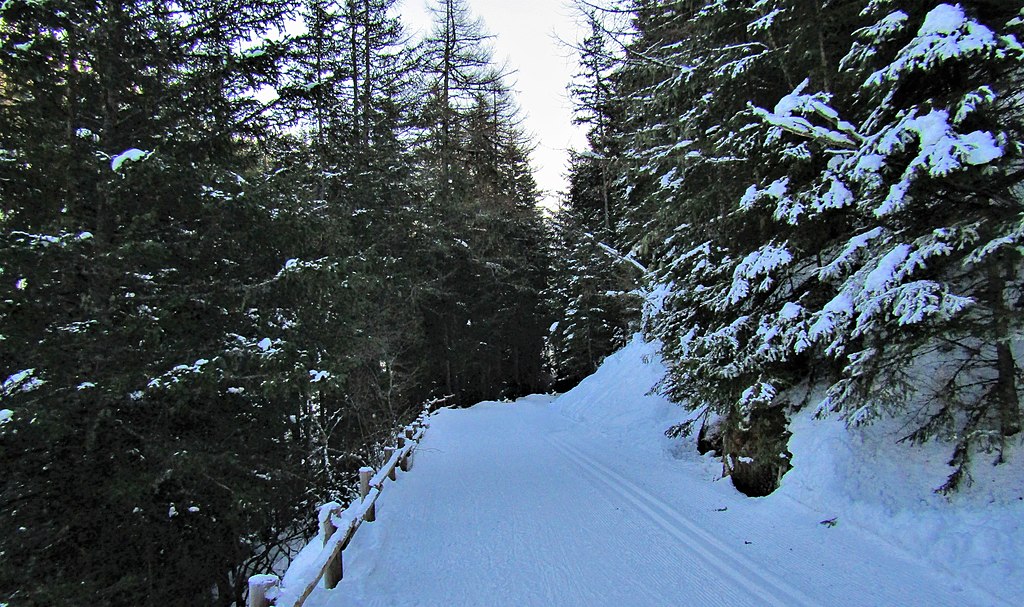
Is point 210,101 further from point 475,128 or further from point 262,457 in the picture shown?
point 475,128

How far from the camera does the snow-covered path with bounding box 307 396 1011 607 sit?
4.34 meters

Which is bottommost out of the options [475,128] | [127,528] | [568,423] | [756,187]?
[568,423]

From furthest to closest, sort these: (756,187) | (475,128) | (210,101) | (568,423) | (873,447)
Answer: (475,128) < (568,423) < (210,101) < (756,187) < (873,447)

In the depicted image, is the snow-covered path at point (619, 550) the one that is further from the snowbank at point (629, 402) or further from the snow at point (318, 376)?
the snowbank at point (629, 402)

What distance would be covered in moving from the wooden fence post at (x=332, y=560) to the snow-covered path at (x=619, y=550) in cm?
10

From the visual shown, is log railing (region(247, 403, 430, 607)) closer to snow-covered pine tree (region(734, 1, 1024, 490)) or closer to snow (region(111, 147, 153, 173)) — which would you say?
snow (region(111, 147, 153, 173))

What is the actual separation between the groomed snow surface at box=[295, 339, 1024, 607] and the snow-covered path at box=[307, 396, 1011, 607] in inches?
0.8

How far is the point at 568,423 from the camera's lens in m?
17.1

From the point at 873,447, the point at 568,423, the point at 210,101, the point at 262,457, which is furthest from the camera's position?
the point at 568,423

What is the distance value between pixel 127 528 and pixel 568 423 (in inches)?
500

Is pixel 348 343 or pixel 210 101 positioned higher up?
pixel 210 101

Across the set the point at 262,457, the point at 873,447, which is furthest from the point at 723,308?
the point at 262,457

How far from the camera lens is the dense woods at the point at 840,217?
4.54m

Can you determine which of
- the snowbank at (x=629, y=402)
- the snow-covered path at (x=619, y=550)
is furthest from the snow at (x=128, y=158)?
A: the snowbank at (x=629, y=402)
